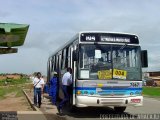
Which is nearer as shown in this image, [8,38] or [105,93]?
[8,38]

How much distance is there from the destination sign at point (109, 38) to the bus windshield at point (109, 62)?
0.20m

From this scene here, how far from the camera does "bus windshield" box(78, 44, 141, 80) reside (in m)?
15.2

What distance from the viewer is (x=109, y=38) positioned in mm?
15688

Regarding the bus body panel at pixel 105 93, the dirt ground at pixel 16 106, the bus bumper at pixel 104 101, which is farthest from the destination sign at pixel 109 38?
the dirt ground at pixel 16 106

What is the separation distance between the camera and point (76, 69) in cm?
1538

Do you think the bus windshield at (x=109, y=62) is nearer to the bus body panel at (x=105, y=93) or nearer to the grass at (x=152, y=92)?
the bus body panel at (x=105, y=93)

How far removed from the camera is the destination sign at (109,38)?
15469 millimetres

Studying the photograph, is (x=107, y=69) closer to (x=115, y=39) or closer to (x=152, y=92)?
(x=115, y=39)

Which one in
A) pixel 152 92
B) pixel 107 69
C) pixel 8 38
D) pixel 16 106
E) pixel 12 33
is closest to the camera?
pixel 12 33

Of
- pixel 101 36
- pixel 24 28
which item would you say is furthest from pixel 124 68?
pixel 24 28

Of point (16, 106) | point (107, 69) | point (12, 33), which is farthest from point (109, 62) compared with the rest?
point (12, 33)

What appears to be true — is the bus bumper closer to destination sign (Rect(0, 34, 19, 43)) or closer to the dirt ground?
the dirt ground

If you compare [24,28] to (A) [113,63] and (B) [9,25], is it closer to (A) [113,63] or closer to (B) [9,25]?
(B) [9,25]

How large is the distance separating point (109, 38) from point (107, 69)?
49.7 inches
